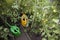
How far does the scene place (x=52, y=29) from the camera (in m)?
2.06

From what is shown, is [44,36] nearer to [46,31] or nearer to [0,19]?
[46,31]

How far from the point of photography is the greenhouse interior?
2.06 meters

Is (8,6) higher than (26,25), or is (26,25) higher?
(8,6)

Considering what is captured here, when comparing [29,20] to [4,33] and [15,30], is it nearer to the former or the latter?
[15,30]

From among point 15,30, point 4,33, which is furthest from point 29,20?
point 4,33

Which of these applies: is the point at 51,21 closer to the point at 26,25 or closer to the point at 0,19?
the point at 26,25

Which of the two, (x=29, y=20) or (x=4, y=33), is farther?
(x=29, y=20)

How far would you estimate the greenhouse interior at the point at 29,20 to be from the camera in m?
2.06

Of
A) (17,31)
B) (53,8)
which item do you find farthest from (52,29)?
(17,31)

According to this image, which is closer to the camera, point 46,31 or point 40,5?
point 46,31

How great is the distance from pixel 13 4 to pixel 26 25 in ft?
0.87

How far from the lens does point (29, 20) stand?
2.18 m

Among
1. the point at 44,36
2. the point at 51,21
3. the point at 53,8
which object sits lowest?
the point at 44,36

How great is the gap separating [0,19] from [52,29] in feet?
1.84
